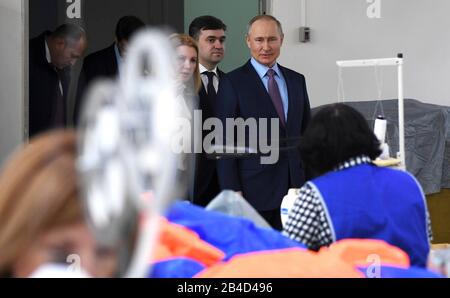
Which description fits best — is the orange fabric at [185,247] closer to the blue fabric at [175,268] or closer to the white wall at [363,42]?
the blue fabric at [175,268]

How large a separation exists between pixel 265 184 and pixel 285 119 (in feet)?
1.03

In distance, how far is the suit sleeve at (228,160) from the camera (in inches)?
141

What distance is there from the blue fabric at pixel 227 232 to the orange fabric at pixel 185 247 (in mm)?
47

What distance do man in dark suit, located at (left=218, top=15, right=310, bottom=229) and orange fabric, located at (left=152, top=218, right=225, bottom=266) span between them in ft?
5.89

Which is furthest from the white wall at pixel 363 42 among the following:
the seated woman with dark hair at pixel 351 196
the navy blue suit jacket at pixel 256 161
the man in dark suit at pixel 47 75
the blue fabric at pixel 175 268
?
the blue fabric at pixel 175 268

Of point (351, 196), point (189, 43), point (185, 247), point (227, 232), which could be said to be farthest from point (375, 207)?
point (189, 43)

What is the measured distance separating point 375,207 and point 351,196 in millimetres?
71

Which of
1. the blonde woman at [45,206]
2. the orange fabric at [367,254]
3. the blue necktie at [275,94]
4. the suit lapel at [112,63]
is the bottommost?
the orange fabric at [367,254]

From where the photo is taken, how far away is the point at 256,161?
3650 mm

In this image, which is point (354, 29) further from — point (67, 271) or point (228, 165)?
point (67, 271)

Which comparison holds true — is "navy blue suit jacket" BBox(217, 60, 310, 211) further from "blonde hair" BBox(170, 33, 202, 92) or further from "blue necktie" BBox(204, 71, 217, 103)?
"blue necktie" BBox(204, 71, 217, 103)

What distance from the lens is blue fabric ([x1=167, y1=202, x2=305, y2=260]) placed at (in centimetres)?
183

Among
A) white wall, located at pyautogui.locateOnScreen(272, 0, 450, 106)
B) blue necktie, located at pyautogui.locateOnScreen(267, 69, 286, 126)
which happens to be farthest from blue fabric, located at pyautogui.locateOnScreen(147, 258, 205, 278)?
white wall, located at pyautogui.locateOnScreen(272, 0, 450, 106)
